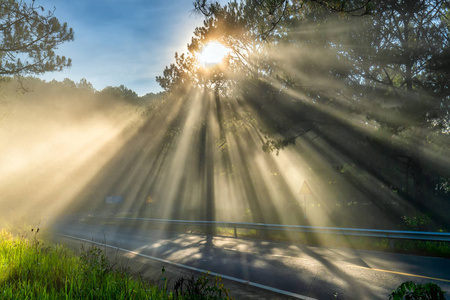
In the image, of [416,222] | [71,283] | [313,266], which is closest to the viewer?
[71,283]

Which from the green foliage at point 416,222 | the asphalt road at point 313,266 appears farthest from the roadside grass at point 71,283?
the green foliage at point 416,222

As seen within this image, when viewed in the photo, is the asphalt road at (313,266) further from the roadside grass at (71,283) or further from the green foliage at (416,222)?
the green foliage at (416,222)

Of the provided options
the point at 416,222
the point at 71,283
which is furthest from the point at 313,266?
the point at 416,222

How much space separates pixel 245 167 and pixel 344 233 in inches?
532

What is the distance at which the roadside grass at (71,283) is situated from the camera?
16.4 ft

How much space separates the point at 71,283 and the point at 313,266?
637 centimetres

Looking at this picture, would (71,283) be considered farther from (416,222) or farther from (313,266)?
(416,222)

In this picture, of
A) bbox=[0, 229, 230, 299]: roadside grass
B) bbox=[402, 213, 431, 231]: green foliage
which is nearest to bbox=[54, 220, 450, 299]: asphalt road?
bbox=[0, 229, 230, 299]: roadside grass

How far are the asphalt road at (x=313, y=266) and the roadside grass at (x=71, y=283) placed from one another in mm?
2109

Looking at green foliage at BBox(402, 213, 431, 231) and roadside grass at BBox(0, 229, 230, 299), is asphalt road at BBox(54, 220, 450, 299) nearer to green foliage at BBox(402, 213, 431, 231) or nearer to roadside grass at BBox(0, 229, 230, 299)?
roadside grass at BBox(0, 229, 230, 299)

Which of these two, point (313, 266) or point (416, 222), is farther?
point (416, 222)

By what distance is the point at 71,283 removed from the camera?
5172mm

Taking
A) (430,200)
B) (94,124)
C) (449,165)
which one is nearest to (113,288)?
(449,165)

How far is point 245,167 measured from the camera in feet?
83.5
